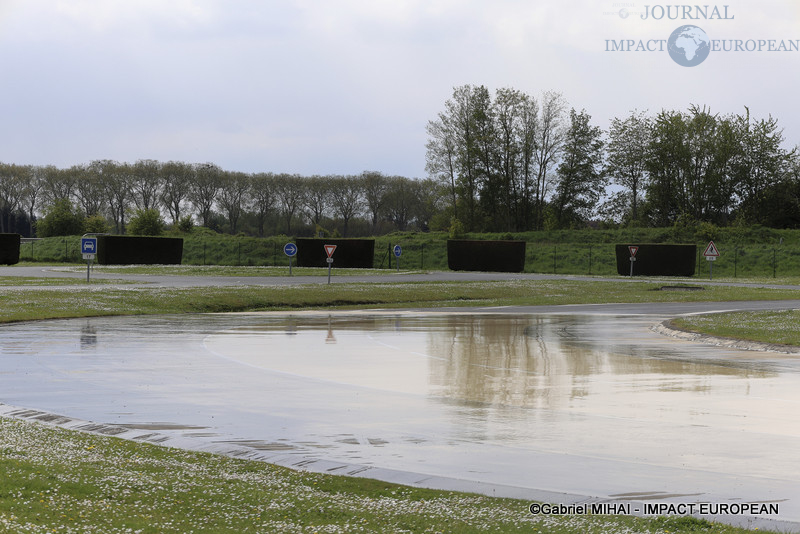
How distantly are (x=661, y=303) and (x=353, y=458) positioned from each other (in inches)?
1294

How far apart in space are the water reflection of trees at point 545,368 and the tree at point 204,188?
105 m

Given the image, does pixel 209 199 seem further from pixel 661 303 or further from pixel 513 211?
pixel 661 303

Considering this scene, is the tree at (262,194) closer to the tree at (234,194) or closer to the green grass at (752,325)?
the tree at (234,194)

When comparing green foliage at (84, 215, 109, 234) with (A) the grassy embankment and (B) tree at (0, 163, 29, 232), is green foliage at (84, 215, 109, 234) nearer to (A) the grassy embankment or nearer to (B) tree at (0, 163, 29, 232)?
(A) the grassy embankment

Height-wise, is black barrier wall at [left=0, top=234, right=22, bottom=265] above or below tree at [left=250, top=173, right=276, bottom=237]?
below

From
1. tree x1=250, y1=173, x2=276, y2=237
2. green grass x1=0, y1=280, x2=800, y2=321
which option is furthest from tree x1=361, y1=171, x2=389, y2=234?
green grass x1=0, y1=280, x2=800, y2=321

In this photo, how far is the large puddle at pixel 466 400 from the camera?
861 centimetres

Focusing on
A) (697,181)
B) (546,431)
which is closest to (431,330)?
(546,431)

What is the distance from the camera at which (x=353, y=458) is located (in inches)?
353

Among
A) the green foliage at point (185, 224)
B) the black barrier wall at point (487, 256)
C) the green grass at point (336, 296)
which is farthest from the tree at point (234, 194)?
the green grass at point (336, 296)

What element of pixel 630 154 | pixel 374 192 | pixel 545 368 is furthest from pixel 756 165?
pixel 545 368

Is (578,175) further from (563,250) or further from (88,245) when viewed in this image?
(88,245)

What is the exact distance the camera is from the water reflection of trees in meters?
14.0

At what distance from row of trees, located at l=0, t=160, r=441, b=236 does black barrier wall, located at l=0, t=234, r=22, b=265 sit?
48.9 meters
